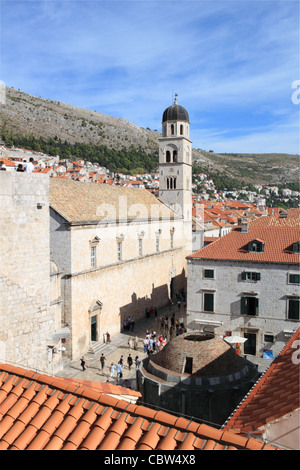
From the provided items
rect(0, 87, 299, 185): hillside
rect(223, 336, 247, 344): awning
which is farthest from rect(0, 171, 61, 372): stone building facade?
rect(0, 87, 299, 185): hillside

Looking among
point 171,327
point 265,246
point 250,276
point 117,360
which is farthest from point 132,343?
point 265,246

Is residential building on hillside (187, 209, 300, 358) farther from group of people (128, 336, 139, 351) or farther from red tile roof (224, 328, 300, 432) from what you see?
red tile roof (224, 328, 300, 432)

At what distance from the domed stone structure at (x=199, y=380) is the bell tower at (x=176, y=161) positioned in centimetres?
2576

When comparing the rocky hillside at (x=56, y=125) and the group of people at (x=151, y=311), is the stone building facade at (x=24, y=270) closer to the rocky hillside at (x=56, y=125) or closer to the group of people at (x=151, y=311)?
the group of people at (x=151, y=311)

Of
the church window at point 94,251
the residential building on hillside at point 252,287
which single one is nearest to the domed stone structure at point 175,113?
the residential building on hillside at point 252,287

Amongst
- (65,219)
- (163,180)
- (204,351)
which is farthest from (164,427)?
(163,180)

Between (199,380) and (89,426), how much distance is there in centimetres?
1114

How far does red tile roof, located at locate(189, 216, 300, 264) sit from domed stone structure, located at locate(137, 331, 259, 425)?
851 centimetres

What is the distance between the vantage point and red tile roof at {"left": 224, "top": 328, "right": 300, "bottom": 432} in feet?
22.5

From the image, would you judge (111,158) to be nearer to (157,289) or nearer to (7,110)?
(7,110)

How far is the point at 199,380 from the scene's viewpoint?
15992mm

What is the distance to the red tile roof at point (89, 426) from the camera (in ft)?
17.1

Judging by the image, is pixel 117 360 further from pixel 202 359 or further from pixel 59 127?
pixel 59 127

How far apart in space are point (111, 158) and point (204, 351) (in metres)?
150
